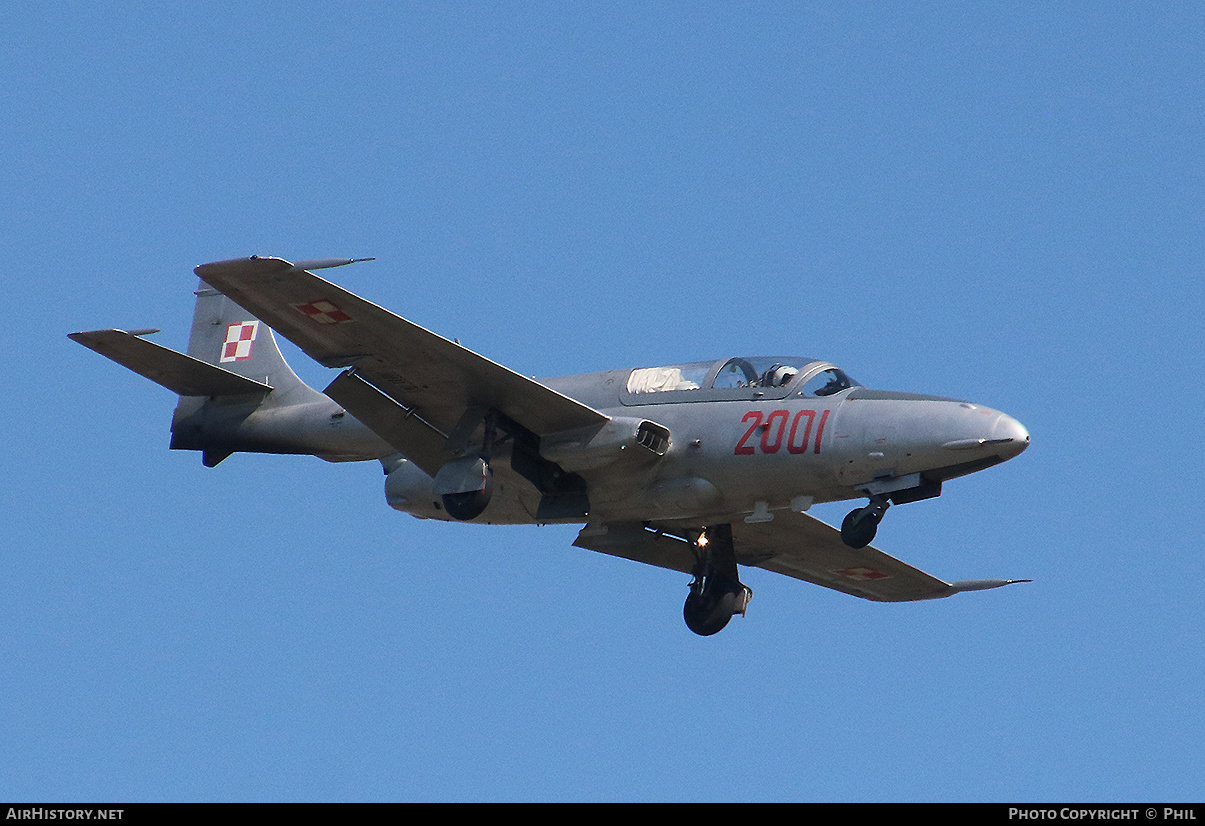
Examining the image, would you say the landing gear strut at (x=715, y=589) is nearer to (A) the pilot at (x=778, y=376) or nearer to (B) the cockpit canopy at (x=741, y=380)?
(B) the cockpit canopy at (x=741, y=380)

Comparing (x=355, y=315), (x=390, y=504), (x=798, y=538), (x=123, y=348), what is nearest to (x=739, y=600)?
(x=798, y=538)

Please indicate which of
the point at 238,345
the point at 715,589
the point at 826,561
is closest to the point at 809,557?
the point at 826,561

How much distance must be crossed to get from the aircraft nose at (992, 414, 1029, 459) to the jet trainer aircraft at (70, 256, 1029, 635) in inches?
0.8

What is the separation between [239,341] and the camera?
3047cm

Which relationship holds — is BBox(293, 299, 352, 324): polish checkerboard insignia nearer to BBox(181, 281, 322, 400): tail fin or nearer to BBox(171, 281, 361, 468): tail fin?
BBox(171, 281, 361, 468): tail fin

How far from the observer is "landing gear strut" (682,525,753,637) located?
89.6 ft

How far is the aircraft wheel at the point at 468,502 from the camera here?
2472 cm

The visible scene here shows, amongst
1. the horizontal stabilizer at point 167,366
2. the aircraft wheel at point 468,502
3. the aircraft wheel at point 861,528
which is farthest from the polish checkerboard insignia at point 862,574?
the horizontal stabilizer at point 167,366

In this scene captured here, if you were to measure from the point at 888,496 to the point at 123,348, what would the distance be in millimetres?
11417

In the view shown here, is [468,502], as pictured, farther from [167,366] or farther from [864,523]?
[167,366]

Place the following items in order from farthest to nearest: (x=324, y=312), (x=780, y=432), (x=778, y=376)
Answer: (x=778, y=376) < (x=780, y=432) < (x=324, y=312)

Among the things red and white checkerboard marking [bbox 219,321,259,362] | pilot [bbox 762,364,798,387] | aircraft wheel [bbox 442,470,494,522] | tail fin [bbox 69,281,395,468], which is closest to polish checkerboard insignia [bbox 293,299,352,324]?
aircraft wheel [bbox 442,470,494,522]

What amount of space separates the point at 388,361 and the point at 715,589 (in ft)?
21.0

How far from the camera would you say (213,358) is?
101 ft
